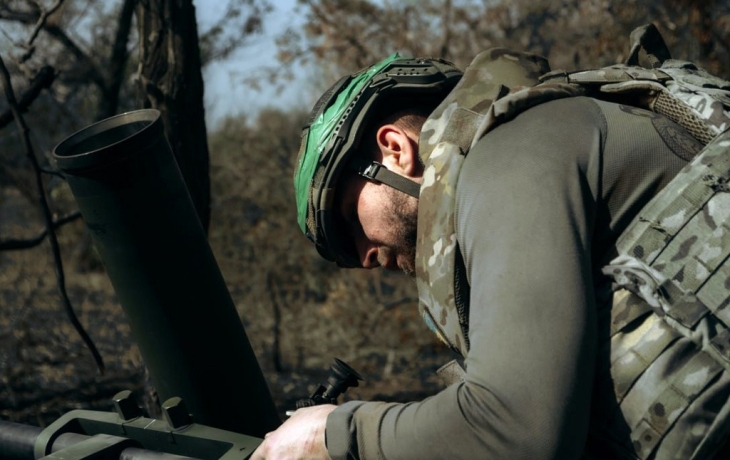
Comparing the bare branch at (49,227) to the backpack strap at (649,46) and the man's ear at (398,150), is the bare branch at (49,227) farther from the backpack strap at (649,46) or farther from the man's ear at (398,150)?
the backpack strap at (649,46)

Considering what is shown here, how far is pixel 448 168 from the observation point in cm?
200

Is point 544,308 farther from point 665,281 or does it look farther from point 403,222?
point 403,222

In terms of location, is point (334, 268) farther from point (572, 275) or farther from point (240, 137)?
point (572, 275)

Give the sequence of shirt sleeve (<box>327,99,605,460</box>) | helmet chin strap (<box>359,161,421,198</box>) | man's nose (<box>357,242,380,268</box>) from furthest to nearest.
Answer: man's nose (<box>357,242,380,268</box>)
helmet chin strap (<box>359,161,421,198</box>)
shirt sleeve (<box>327,99,605,460</box>)

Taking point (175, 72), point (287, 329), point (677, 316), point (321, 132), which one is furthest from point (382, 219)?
point (287, 329)

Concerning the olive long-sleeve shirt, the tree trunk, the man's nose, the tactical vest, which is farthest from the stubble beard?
the tree trunk

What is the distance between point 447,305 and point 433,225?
7.5 inches

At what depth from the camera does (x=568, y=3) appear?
1279 centimetres

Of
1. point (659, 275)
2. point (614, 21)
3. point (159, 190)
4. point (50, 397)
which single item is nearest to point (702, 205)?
point (659, 275)

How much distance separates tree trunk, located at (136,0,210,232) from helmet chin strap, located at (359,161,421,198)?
216cm

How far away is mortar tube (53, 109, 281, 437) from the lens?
2480mm

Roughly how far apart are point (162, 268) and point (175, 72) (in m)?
2.00

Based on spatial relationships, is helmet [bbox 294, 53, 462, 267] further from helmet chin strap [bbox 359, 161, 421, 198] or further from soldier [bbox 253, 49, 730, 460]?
soldier [bbox 253, 49, 730, 460]

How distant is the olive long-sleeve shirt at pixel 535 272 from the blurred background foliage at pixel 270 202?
5089 mm
